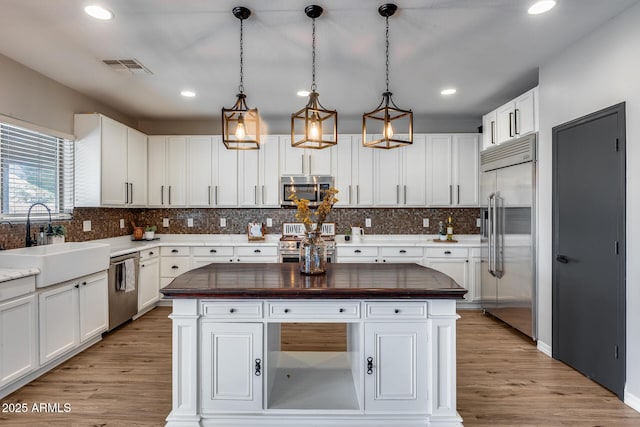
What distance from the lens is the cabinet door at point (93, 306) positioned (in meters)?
3.16

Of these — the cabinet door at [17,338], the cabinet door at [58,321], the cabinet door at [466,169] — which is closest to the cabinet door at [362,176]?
the cabinet door at [466,169]

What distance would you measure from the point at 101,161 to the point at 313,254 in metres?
2.96

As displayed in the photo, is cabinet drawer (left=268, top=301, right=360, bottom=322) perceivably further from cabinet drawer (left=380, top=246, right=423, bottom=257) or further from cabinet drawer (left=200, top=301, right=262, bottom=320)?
cabinet drawer (left=380, top=246, right=423, bottom=257)

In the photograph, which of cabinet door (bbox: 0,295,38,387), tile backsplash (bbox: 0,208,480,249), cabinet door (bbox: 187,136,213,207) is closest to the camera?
cabinet door (bbox: 0,295,38,387)

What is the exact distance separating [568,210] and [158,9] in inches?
137

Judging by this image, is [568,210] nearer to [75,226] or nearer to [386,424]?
[386,424]

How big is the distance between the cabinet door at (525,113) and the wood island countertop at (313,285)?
6.66 ft

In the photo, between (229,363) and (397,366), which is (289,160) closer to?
(229,363)

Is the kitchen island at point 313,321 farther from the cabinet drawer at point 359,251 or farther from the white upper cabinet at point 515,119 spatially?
the cabinet drawer at point 359,251

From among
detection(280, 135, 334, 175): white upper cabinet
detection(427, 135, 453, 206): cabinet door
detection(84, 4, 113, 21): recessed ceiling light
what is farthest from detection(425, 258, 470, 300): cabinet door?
detection(84, 4, 113, 21): recessed ceiling light

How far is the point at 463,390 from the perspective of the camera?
101 inches

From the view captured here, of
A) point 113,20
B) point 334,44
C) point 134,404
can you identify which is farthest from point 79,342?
point 334,44

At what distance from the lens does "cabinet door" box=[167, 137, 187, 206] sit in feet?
16.0

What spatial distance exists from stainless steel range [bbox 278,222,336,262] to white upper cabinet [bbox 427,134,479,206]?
1.48 meters
